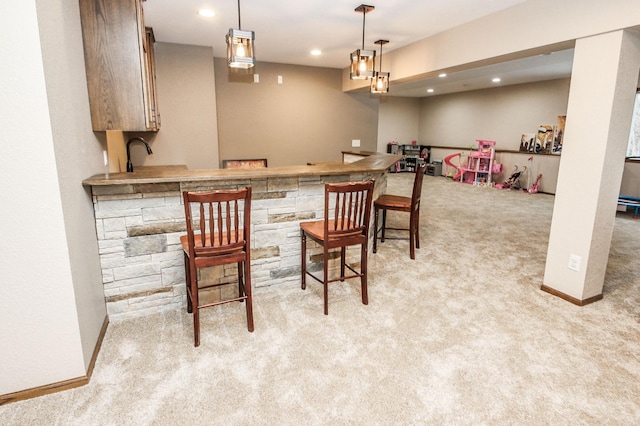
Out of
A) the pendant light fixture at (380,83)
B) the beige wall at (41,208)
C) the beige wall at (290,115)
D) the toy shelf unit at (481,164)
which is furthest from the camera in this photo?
the toy shelf unit at (481,164)

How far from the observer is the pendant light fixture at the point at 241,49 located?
2723mm

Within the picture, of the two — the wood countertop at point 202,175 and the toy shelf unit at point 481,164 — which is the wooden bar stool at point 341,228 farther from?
the toy shelf unit at point 481,164

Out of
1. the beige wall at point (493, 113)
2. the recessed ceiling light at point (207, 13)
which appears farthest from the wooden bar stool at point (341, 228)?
the beige wall at point (493, 113)

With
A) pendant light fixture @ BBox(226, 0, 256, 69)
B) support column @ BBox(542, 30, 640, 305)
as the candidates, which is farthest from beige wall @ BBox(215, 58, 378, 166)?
support column @ BBox(542, 30, 640, 305)

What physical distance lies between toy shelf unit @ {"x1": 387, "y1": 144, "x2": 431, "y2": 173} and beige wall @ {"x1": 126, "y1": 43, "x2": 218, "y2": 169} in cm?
789

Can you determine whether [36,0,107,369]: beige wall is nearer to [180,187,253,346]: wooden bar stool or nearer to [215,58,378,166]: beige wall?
[180,187,253,346]: wooden bar stool

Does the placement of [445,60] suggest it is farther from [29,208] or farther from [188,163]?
[29,208]

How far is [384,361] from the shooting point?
2113mm

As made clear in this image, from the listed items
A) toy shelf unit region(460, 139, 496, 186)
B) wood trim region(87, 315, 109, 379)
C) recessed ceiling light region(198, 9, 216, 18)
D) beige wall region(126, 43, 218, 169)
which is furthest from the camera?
toy shelf unit region(460, 139, 496, 186)

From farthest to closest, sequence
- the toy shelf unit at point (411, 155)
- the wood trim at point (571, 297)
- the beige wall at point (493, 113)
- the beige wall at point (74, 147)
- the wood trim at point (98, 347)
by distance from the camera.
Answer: the toy shelf unit at point (411, 155)
the beige wall at point (493, 113)
the wood trim at point (571, 297)
the wood trim at point (98, 347)
the beige wall at point (74, 147)

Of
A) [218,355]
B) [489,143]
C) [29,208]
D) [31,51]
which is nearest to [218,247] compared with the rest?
[218,355]

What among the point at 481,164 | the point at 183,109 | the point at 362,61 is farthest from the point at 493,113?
the point at 183,109

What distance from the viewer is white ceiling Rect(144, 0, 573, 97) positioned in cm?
318

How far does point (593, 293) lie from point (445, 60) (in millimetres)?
2785
